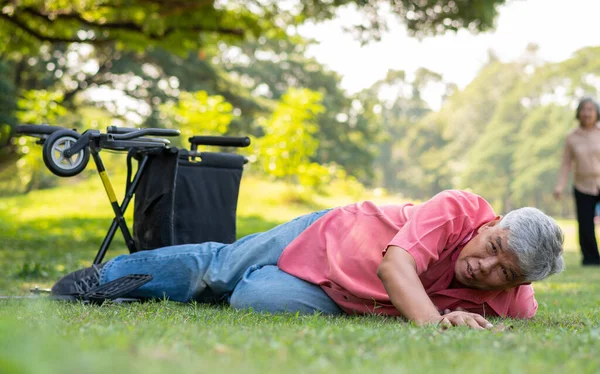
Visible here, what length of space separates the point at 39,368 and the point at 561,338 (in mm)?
1812

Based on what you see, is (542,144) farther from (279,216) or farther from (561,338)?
(561,338)

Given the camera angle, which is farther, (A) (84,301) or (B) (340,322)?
(A) (84,301)

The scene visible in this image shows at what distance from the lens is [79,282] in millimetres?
4137

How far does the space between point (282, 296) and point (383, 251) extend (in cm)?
64

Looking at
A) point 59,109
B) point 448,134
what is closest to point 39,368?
point 59,109

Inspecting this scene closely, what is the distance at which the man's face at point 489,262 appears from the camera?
3125 mm

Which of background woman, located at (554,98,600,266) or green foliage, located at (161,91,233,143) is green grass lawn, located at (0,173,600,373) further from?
green foliage, located at (161,91,233,143)

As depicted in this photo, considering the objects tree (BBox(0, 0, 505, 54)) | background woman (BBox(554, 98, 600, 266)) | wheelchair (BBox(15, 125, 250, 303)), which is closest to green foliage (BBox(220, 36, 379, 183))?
tree (BBox(0, 0, 505, 54))

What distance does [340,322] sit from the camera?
10.2 feet

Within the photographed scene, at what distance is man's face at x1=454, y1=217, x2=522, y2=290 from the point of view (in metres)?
3.12

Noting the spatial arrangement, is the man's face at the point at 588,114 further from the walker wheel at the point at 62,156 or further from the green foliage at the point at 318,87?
the green foliage at the point at 318,87

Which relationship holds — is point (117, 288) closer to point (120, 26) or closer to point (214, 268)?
point (214, 268)

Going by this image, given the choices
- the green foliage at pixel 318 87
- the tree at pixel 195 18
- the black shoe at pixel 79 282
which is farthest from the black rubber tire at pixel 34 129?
the green foliage at pixel 318 87

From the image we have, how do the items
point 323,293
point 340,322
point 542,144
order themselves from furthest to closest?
point 542,144 → point 323,293 → point 340,322
